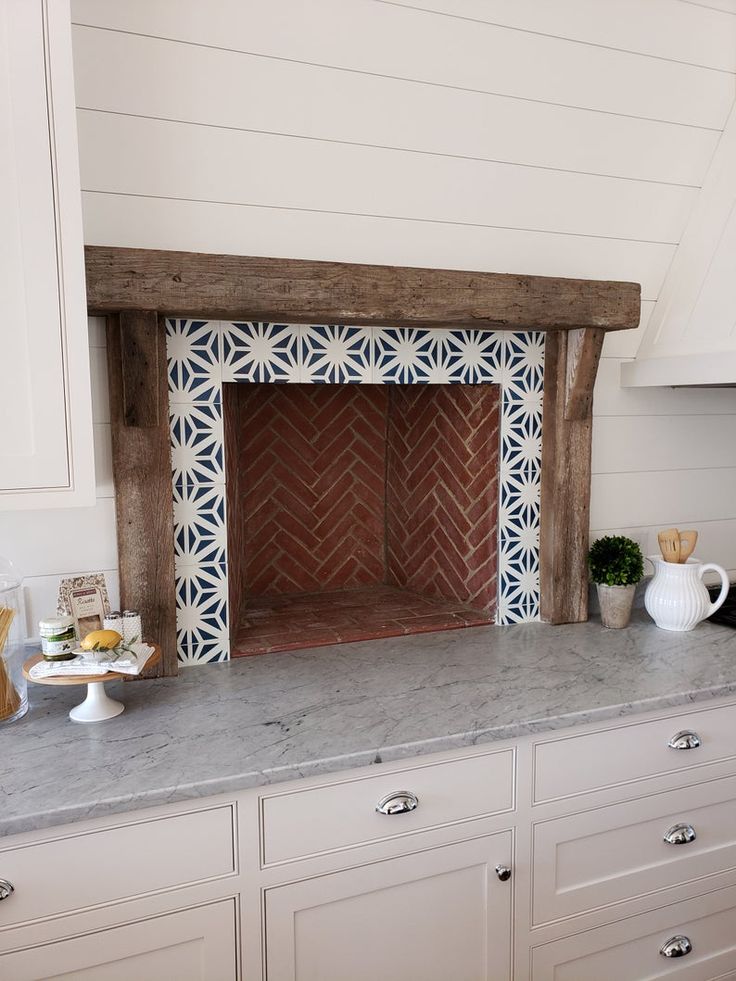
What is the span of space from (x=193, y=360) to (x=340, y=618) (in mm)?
793

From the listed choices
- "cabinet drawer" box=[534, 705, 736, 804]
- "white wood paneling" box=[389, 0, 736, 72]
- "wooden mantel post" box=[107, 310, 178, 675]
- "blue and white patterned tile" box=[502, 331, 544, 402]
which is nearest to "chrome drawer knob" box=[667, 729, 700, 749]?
"cabinet drawer" box=[534, 705, 736, 804]

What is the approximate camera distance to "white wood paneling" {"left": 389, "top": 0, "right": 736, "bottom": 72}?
5.82 feet

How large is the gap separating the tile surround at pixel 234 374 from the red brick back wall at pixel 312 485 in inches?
17.5

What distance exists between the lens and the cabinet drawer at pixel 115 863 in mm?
1200

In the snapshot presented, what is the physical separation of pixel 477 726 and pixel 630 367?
1116 mm

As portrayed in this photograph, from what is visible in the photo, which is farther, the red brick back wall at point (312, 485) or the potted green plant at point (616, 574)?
the red brick back wall at point (312, 485)

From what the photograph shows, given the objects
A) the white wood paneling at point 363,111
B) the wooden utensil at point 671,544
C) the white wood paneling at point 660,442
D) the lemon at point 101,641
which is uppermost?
the white wood paneling at point 363,111

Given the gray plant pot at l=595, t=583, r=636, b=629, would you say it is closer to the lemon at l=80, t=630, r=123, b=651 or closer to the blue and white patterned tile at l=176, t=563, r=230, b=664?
the blue and white patterned tile at l=176, t=563, r=230, b=664

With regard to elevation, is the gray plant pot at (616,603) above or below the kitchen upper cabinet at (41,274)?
below

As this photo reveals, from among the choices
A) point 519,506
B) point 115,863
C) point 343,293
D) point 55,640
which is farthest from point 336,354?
point 115,863

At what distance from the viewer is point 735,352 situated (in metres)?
1.84

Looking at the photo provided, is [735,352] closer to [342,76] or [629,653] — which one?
[629,653]

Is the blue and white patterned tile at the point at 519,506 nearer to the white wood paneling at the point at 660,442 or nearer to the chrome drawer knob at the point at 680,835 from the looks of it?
the white wood paneling at the point at 660,442

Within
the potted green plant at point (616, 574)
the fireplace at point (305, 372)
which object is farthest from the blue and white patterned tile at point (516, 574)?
the potted green plant at point (616, 574)
